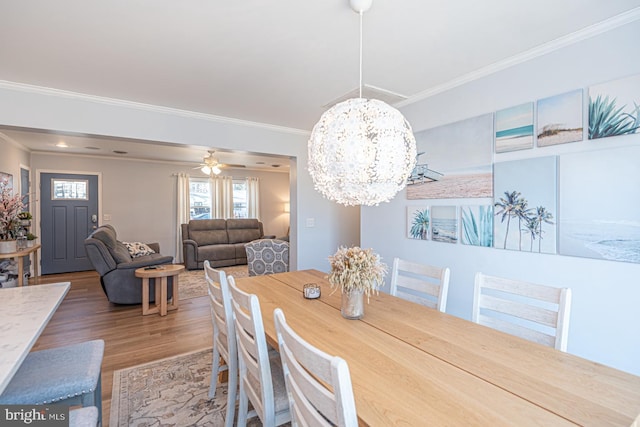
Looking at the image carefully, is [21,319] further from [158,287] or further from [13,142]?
[13,142]

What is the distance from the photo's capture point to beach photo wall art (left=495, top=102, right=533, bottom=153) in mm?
2219

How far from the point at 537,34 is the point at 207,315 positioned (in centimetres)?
415

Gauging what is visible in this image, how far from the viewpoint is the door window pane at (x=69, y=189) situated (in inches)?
241

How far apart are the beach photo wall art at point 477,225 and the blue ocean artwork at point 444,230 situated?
67 mm

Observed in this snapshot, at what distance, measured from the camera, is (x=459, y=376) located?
3.51 ft

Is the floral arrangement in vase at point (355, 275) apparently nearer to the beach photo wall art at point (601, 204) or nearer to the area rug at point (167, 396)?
the area rug at point (167, 396)

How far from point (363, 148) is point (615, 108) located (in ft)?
5.17

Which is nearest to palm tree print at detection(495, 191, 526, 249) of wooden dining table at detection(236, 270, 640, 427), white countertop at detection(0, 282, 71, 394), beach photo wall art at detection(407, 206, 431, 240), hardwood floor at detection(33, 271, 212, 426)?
beach photo wall art at detection(407, 206, 431, 240)

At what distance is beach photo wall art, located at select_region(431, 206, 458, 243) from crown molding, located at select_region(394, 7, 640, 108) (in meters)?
1.10

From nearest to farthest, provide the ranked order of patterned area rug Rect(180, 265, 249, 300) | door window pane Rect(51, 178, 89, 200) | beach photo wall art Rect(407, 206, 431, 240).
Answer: beach photo wall art Rect(407, 206, 431, 240), patterned area rug Rect(180, 265, 249, 300), door window pane Rect(51, 178, 89, 200)

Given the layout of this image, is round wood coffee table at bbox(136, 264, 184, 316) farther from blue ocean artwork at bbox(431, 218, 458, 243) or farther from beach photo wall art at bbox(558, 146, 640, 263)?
beach photo wall art at bbox(558, 146, 640, 263)

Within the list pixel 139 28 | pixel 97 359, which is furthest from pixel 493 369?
pixel 139 28

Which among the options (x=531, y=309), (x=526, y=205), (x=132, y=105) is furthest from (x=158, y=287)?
(x=526, y=205)

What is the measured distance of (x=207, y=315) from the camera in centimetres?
383
